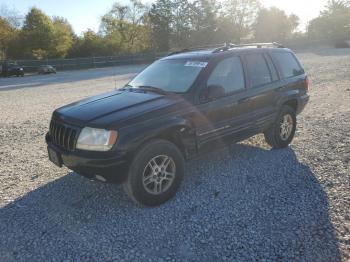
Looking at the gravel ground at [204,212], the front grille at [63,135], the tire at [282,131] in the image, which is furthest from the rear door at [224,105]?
the front grille at [63,135]

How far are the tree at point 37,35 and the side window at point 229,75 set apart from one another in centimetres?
4915

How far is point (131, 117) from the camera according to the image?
4012 millimetres

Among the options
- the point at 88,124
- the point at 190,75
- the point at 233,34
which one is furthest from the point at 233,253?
the point at 233,34

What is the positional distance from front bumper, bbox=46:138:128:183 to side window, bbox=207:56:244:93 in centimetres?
170

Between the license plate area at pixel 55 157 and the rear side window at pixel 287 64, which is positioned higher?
the rear side window at pixel 287 64

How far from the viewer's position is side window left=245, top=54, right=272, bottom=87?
215 inches

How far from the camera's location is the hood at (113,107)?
4.05 m

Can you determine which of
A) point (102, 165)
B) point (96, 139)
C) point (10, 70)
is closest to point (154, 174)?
point (102, 165)

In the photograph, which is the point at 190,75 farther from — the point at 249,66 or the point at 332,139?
the point at 332,139

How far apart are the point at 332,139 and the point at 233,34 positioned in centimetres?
5856

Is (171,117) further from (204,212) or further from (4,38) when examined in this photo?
(4,38)

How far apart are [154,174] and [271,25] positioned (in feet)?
223

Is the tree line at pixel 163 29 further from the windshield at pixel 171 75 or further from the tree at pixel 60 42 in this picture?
the windshield at pixel 171 75

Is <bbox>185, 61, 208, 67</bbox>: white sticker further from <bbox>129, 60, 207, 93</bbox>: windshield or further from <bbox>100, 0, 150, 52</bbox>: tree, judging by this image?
<bbox>100, 0, 150, 52</bbox>: tree
